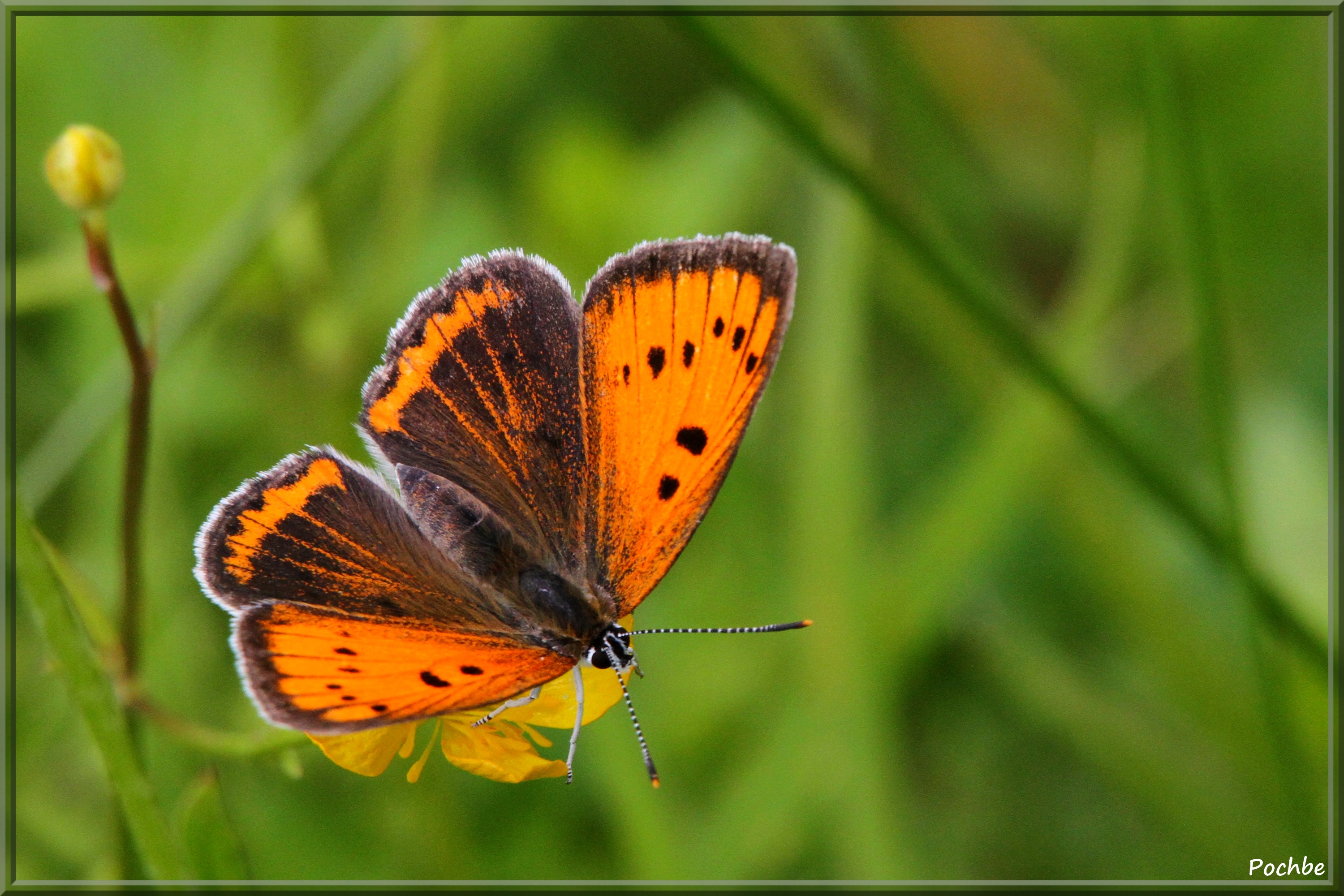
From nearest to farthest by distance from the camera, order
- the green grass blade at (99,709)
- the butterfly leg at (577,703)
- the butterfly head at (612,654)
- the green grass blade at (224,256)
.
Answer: the green grass blade at (99,709), the butterfly leg at (577,703), the butterfly head at (612,654), the green grass blade at (224,256)

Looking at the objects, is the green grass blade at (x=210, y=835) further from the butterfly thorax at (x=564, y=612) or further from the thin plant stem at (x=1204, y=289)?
the thin plant stem at (x=1204, y=289)

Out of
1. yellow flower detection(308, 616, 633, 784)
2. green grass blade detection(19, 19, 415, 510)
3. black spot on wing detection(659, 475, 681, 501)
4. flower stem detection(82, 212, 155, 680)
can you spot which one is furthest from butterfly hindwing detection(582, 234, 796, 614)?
green grass blade detection(19, 19, 415, 510)

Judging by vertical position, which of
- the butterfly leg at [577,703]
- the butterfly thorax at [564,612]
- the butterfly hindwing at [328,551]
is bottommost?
the butterfly leg at [577,703]

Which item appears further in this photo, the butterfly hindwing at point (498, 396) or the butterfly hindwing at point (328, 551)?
the butterfly hindwing at point (498, 396)

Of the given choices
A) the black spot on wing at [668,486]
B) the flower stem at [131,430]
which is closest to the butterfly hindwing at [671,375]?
the black spot on wing at [668,486]

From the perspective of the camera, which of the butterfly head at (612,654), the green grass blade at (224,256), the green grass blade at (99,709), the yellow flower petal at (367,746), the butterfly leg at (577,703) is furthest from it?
the green grass blade at (224,256)

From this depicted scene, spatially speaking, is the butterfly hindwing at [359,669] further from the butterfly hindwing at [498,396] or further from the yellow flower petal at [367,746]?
the butterfly hindwing at [498,396]

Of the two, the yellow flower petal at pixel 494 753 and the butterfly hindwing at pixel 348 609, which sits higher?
the butterfly hindwing at pixel 348 609
